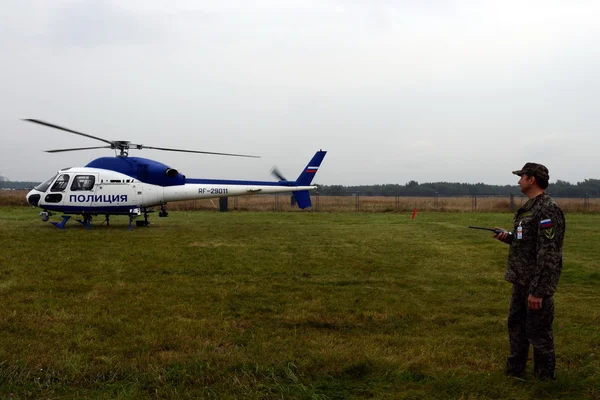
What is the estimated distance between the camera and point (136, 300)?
659 cm

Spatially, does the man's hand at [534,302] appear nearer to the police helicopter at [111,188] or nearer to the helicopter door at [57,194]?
the police helicopter at [111,188]

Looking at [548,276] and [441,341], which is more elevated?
[548,276]

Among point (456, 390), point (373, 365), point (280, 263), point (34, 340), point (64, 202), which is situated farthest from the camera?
point (64, 202)

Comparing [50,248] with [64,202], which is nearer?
[50,248]

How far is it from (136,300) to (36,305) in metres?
1.18

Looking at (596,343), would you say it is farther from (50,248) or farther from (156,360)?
(50,248)

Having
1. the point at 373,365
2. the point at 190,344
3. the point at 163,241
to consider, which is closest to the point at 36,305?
the point at 190,344

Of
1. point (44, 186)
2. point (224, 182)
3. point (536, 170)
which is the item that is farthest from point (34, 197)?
point (536, 170)

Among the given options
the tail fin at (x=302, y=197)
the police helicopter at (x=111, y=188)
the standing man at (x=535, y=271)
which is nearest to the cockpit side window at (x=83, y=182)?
the police helicopter at (x=111, y=188)

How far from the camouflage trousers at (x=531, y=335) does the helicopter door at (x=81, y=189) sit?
1514 cm

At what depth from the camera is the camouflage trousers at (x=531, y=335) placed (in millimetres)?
4004

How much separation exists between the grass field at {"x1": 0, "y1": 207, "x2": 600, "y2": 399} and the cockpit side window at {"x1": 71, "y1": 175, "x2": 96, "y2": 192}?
505 centimetres

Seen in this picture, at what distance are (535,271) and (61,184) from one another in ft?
52.5

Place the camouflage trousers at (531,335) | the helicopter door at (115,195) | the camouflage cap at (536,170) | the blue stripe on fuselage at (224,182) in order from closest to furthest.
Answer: the camouflage trousers at (531,335)
the camouflage cap at (536,170)
the helicopter door at (115,195)
the blue stripe on fuselage at (224,182)
